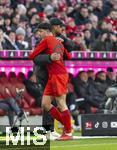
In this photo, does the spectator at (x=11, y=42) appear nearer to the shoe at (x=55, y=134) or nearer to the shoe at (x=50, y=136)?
the shoe at (x=55, y=134)

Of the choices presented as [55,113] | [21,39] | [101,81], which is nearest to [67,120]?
[55,113]

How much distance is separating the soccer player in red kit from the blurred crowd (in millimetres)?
5724

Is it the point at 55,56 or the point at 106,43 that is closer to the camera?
the point at 55,56

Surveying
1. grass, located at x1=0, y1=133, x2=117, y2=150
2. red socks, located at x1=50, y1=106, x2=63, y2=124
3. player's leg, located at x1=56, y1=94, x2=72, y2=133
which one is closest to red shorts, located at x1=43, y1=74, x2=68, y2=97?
player's leg, located at x1=56, y1=94, x2=72, y2=133

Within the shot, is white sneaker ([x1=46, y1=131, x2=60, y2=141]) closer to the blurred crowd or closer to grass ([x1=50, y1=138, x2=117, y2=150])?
grass ([x1=50, y1=138, x2=117, y2=150])

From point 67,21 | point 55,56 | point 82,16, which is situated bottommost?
point 55,56

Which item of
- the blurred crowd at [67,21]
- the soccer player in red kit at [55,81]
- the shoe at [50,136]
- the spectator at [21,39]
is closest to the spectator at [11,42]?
the blurred crowd at [67,21]

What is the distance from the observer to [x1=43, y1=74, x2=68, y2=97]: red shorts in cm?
1564

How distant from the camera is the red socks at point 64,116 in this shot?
15740 mm

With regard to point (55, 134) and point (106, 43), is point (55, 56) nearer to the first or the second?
point (55, 134)

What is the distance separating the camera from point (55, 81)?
15672mm

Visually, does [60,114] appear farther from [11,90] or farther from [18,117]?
[11,90]

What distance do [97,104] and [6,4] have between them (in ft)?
15.3

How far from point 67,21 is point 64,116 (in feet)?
33.2
